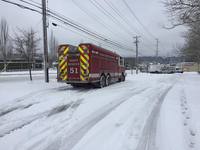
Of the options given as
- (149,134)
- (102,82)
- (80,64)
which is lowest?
(149,134)

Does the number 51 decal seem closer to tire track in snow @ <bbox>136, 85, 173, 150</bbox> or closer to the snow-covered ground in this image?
the snow-covered ground

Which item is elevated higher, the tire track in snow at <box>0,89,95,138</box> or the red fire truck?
the red fire truck

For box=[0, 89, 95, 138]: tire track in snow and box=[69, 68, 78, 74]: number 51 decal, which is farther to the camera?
box=[69, 68, 78, 74]: number 51 decal

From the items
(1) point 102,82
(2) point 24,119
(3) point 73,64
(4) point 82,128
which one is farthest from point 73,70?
(4) point 82,128

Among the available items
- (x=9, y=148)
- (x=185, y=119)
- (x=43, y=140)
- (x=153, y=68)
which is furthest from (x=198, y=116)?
(x=153, y=68)

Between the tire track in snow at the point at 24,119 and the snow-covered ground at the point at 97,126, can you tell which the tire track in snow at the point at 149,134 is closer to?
the snow-covered ground at the point at 97,126

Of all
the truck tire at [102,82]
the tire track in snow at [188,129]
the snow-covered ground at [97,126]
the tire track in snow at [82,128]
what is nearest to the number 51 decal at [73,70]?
the truck tire at [102,82]

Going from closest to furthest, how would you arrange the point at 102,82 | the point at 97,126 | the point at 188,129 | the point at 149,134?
the point at 149,134, the point at 188,129, the point at 97,126, the point at 102,82

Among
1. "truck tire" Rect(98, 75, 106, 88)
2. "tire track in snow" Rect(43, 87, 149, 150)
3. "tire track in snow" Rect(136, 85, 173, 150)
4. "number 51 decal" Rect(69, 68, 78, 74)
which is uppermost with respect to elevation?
"number 51 decal" Rect(69, 68, 78, 74)

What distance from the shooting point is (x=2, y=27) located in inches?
2280

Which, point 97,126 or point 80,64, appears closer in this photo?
point 97,126

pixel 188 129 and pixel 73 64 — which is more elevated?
pixel 73 64

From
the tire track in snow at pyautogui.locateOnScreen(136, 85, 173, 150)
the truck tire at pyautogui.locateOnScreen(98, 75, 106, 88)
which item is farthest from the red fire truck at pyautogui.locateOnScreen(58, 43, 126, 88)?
the tire track in snow at pyautogui.locateOnScreen(136, 85, 173, 150)

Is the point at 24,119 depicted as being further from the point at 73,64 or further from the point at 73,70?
the point at 73,64
